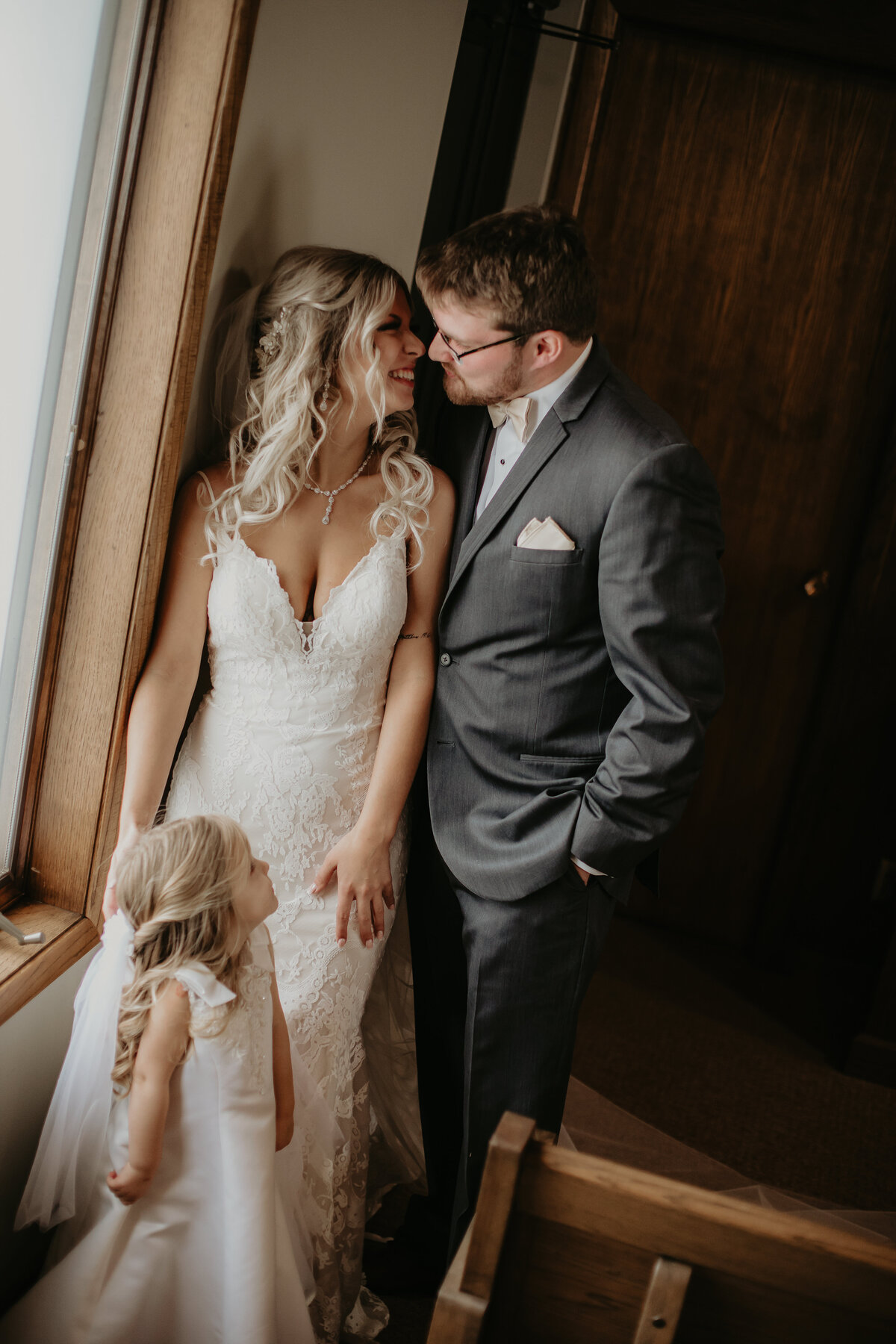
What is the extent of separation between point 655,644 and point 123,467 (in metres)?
0.88

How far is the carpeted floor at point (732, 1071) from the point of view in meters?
2.58

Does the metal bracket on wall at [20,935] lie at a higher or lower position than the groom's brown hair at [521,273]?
lower

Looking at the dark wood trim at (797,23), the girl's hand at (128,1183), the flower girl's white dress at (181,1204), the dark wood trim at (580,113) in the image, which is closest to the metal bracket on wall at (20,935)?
the flower girl's white dress at (181,1204)

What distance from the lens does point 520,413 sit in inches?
69.5

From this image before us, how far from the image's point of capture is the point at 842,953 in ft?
11.7

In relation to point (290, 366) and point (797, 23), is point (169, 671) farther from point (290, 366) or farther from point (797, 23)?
point (797, 23)

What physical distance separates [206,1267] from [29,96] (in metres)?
1.60

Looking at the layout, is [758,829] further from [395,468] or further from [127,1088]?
[127,1088]

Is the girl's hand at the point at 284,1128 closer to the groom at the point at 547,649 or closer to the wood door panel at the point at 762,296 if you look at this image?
the groom at the point at 547,649

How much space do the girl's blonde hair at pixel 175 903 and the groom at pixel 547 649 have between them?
55 centimetres

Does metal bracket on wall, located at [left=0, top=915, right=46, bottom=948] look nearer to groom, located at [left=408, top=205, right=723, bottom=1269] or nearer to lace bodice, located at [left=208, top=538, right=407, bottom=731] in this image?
lace bodice, located at [left=208, top=538, right=407, bottom=731]

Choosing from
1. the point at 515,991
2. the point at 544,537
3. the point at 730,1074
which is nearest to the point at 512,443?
the point at 544,537

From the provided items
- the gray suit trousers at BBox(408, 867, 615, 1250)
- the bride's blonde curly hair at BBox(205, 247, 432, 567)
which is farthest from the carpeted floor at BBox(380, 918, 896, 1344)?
the bride's blonde curly hair at BBox(205, 247, 432, 567)

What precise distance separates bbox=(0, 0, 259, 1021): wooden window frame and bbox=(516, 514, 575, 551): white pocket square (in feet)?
1.94
